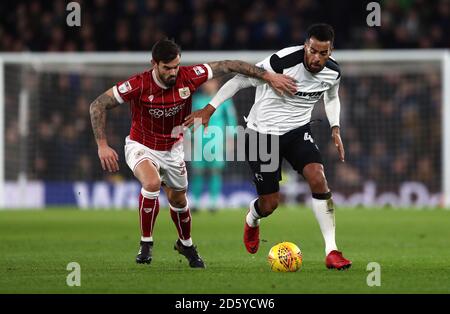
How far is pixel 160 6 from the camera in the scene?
2420 centimetres

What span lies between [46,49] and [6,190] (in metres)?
3.74

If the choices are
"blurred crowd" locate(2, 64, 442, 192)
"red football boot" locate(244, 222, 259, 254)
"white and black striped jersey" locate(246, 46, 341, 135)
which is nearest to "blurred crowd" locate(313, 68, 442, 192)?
"blurred crowd" locate(2, 64, 442, 192)

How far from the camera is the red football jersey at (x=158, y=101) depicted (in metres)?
9.50

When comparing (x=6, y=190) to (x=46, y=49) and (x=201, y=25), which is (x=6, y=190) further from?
(x=201, y=25)

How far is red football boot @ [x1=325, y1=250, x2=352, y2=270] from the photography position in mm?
9086

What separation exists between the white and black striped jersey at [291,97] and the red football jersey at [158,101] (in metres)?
0.62

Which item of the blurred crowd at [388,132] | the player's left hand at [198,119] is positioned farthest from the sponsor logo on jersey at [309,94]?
the blurred crowd at [388,132]

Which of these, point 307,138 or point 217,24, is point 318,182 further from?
point 217,24

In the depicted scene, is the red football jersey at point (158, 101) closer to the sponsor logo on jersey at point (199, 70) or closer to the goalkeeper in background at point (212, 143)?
the sponsor logo on jersey at point (199, 70)

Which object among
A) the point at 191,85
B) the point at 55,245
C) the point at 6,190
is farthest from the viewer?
the point at 6,190

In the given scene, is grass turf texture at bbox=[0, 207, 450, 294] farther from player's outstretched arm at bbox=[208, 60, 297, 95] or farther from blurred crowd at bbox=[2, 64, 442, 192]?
blurred crowd at bbox=[2, 64, 442, 192]
